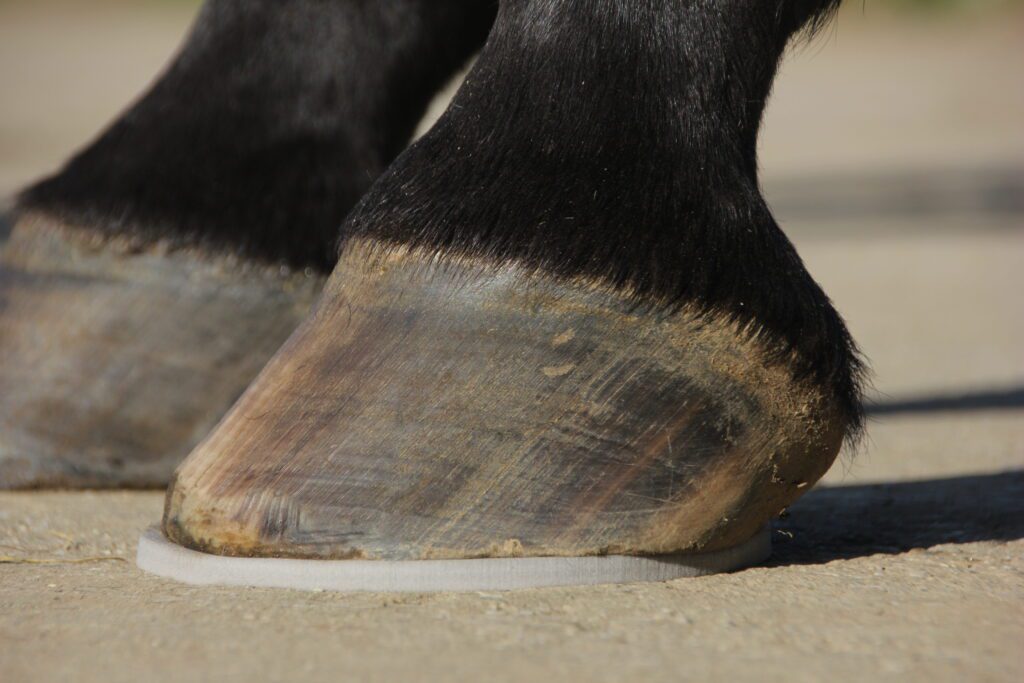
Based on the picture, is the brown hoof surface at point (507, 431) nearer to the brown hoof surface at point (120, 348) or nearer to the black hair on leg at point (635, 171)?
the black hair on leg at point (635, 171)

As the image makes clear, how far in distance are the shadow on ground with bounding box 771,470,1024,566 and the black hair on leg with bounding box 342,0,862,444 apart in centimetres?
29

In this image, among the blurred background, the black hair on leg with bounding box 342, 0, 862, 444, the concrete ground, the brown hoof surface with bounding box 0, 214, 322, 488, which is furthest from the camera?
the blurred background

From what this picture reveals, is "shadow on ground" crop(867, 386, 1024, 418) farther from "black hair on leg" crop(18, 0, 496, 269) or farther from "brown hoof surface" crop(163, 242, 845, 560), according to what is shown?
"brown hoof surface" crop(163, 242, 845, 560)

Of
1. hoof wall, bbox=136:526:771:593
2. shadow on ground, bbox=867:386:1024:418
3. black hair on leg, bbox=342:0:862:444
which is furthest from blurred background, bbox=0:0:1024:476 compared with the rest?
hoof wall, bbox=136:526:771:593

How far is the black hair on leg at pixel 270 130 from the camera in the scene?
1.93m

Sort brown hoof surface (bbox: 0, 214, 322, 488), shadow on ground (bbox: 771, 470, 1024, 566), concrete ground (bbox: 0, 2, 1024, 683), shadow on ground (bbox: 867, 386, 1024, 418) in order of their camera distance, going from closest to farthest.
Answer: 1. concrete ground (bbox: 0, 2, 1024, 683)
2. shadow on ground (bbox: 771, 470, 1024, 566)
3. brown hoof surface (bbox: 0, 214, 322, 488)
4. shadow on ground (bbox: 867, 386, 1024, 418)

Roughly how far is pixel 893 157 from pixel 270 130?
24.1 ft

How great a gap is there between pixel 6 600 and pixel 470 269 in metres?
0.56

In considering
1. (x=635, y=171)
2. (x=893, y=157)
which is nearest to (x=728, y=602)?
(x=635, y=171)

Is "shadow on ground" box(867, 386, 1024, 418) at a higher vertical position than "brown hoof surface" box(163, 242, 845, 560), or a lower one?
lower

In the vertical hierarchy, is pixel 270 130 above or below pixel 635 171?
below

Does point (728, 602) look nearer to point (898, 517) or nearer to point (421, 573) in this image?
point (421, 573)

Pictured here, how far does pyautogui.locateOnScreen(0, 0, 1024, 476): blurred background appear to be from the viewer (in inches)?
128

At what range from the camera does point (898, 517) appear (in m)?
1.79
